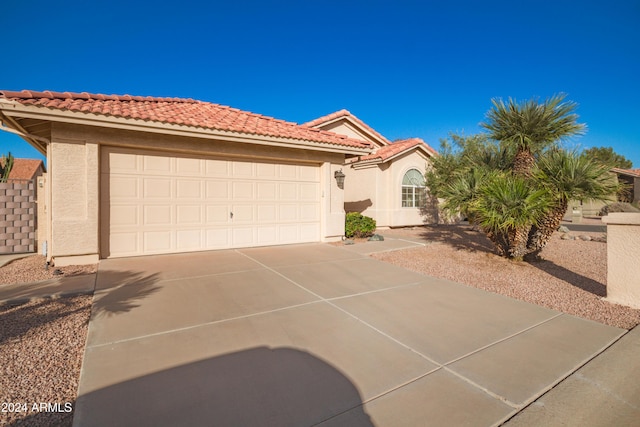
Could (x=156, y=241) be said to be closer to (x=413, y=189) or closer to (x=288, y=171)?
(x=288, y=171)

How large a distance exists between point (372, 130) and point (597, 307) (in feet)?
44.9

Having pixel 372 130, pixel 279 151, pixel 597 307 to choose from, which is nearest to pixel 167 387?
pixel 597 307

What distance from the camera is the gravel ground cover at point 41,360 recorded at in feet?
→ 7.30

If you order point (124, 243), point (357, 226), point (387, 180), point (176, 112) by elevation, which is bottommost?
point (124, 243)

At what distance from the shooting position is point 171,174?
7.69 meters

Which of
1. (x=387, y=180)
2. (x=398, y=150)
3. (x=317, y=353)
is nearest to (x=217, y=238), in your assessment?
(x=317, y=353)

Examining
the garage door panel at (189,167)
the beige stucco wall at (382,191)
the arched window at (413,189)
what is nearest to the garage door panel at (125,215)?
the garage door panel at (189,167)

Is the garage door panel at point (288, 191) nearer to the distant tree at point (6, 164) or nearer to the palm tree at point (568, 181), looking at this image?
the palm tree at point (568, 181)

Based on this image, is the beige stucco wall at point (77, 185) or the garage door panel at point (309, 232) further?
the garage door panel at point (309, 232)

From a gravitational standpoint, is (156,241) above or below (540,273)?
above

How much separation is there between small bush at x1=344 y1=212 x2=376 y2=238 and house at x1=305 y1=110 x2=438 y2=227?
3.40 meters

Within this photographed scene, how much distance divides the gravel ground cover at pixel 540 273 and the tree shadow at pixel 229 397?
397 cm

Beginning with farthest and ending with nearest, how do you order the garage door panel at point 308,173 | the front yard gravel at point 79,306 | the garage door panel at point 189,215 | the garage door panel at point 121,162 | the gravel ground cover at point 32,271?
the garage door panel at point 308,173, the garage door panel at point 189,215, the garage door panel at point 121,162, the gravel ground cover at point 32,271, the front yard gravel at point 79,306

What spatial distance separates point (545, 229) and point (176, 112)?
9833 mm
